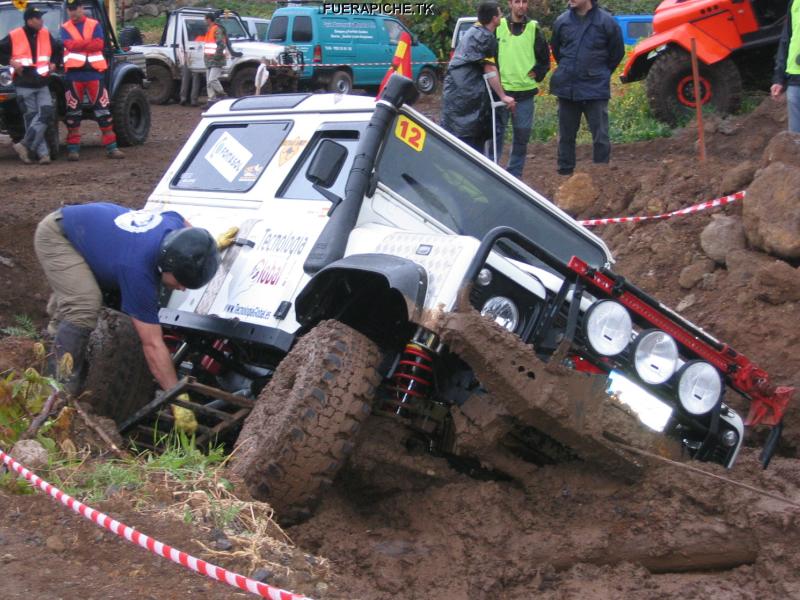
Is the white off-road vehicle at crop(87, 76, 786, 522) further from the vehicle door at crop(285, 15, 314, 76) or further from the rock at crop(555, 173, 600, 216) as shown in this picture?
the vehicle door at crop(285, 15, 314, 76)

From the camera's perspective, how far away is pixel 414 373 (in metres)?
4.03

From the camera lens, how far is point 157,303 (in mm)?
4773

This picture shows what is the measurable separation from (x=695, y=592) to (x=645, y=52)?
364 inches

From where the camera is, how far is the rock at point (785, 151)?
6.93 meters

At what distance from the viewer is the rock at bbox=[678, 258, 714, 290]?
726 cm

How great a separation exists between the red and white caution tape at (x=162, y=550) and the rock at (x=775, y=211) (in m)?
4.71

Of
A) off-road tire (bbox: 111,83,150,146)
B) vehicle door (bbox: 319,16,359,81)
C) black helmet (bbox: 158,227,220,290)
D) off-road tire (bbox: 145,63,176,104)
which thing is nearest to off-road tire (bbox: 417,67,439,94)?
vehicle door (bbox: 319,16,359,81)

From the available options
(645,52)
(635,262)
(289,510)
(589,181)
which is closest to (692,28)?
(645,52)

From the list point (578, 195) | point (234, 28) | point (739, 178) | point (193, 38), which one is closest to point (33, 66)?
point (578, 195)

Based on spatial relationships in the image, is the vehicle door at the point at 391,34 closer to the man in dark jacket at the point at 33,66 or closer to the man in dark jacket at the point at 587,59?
the man in dark jacket at the point at 33,66

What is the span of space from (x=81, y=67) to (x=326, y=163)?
958cm

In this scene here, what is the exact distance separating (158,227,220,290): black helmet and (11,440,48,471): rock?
1008mm

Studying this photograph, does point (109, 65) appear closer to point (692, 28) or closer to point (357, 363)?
point (692, 28)

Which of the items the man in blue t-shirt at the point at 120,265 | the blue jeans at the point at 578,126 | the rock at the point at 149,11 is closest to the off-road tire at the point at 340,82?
the blue jeans at the point at 578,126
